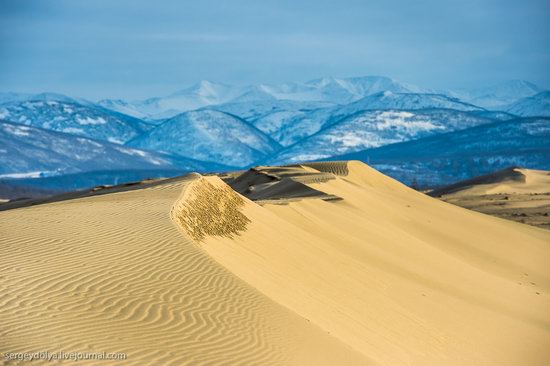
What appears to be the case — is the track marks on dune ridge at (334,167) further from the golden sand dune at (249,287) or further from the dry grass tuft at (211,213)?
the dry grass tuft at (211,213)

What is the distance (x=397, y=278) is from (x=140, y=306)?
31.8ft

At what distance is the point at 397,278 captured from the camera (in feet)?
62.1

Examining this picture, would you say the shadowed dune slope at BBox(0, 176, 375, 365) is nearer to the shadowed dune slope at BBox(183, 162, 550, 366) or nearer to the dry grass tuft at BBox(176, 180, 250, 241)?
the shadowed dune slope at BBox(183, 162, 550, 366)

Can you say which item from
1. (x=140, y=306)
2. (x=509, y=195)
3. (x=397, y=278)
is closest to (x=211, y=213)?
(x=397, y=278)

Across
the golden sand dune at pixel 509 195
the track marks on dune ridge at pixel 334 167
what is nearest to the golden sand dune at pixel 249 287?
the track marks on dune ridge at pixel 334 167

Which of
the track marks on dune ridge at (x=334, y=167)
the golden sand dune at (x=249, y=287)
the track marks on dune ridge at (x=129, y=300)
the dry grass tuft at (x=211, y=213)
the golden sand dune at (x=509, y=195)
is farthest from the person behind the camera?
the golden sand dune at (x=509, y=195)

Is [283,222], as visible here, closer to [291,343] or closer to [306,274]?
[306,274]

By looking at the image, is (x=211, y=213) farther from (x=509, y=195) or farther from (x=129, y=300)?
(x=509, y=195)

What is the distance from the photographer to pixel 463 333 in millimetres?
15148

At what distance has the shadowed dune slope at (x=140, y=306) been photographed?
8.82m

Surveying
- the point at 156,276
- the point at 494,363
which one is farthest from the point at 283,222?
the point at 156,276

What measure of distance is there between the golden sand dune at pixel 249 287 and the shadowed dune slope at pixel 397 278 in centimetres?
6

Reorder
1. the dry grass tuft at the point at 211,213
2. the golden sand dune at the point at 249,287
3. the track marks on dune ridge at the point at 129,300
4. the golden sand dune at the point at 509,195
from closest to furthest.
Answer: the track marks on dune ridge at the point at 129,300, the golden sand dune at the point at 249,287, the dry grass tuft at the point at 211,213, the golden sand dune at the point at 509,195

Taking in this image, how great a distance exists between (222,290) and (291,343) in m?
1.81
